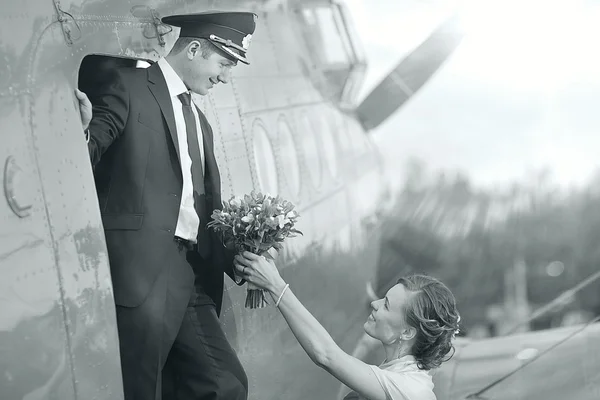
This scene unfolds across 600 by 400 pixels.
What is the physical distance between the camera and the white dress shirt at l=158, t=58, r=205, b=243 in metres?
3.62

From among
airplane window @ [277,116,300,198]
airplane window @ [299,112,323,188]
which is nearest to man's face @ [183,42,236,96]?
airplane window @ [277,116,300,198]

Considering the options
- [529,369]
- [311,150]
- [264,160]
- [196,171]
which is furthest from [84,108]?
[529,369]

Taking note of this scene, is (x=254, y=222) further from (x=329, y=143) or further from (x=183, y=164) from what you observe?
(x=329, y=143)

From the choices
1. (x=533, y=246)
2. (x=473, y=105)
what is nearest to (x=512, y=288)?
(x=533, y=246)

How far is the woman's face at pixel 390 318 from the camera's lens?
12.0 ft

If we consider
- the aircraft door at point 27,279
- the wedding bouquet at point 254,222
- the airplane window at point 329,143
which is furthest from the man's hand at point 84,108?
the airplane window at point 329,143

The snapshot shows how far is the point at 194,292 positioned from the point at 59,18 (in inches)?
48.3

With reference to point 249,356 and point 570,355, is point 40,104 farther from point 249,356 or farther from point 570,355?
point 570,355

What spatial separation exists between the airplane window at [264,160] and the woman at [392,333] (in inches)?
41.8

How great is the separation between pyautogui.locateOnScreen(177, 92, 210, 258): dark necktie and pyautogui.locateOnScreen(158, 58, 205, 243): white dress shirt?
2cm

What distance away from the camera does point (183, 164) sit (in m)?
3.62

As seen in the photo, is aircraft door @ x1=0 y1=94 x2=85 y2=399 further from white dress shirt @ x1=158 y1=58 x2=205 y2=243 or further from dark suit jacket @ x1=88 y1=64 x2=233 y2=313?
white dress shirt @ x1=158 y1=58 x2=205 y2=243

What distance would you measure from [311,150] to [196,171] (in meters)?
1.91

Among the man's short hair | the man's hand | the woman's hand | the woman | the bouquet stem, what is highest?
the man's short hair
